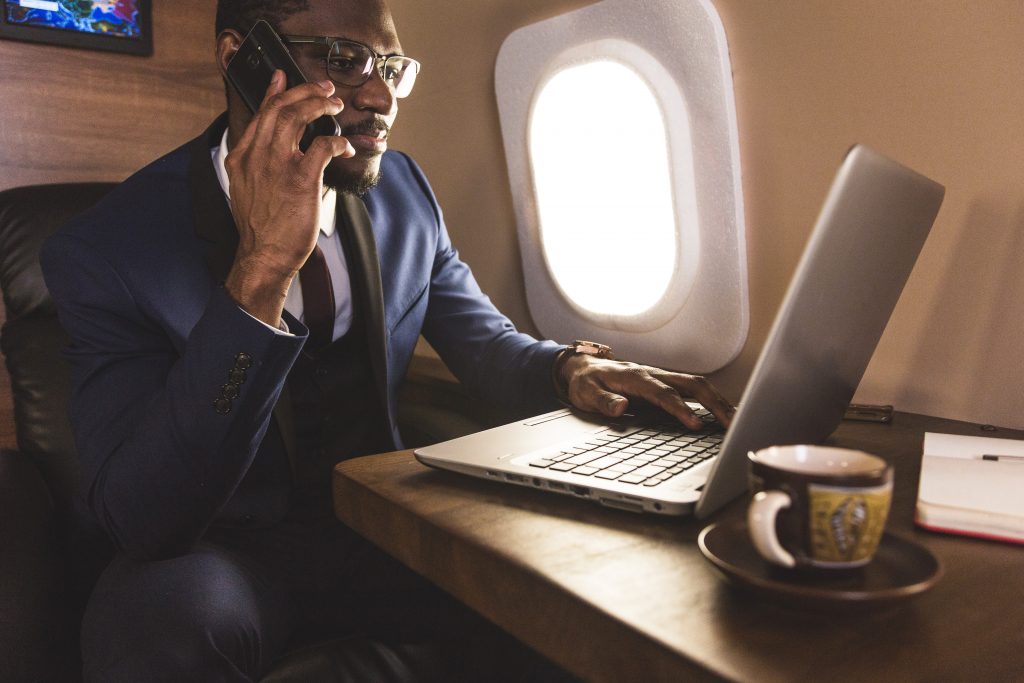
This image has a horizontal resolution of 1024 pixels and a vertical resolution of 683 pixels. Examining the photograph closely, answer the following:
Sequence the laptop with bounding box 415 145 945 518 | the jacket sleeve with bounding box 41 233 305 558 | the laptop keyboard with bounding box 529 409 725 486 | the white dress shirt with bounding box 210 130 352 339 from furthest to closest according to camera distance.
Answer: the white dress shirt with bounding box 210 130 352 339 < the jacket sleeve with bounding box 41 233 305 558 < the laptop keyboard with bounding box 529 409 725 486 < the laptop with bounding box 415 145 945 518

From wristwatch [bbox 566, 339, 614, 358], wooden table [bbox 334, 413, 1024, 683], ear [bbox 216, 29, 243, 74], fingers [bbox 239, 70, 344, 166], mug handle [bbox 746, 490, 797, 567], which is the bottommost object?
wooden table [bbox 334, 413, 1024, 683]

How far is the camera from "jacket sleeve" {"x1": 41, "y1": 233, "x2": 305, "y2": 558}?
0.82 metres

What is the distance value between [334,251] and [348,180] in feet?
0.41

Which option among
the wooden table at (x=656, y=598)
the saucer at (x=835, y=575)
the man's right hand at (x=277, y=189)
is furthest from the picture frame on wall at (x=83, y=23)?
the saucer at (x=835, y=575)

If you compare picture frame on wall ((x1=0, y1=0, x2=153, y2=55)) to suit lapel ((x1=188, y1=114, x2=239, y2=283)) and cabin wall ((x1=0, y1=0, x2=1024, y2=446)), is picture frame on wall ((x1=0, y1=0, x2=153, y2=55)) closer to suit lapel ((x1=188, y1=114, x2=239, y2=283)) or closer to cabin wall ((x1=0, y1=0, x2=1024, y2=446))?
cabin wall ((x1=0, y1=0, x2=1024, y2=446))

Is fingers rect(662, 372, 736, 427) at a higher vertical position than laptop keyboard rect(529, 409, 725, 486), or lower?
higher

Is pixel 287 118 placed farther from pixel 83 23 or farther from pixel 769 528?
pixel 83 23

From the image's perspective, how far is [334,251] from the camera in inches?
48.3

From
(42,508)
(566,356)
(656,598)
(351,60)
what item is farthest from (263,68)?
(656,598)

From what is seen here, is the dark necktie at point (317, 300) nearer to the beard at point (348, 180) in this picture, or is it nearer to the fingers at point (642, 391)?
the beard at point (348, 180)

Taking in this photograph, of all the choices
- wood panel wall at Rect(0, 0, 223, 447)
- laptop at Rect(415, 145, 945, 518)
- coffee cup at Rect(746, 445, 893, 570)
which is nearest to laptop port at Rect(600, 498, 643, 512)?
laptop at Rect(415, 145, 945, 518)

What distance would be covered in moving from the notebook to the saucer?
12 centimetres

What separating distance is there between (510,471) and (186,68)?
1.50 metres

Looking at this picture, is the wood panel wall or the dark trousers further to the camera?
the wood panel wall
